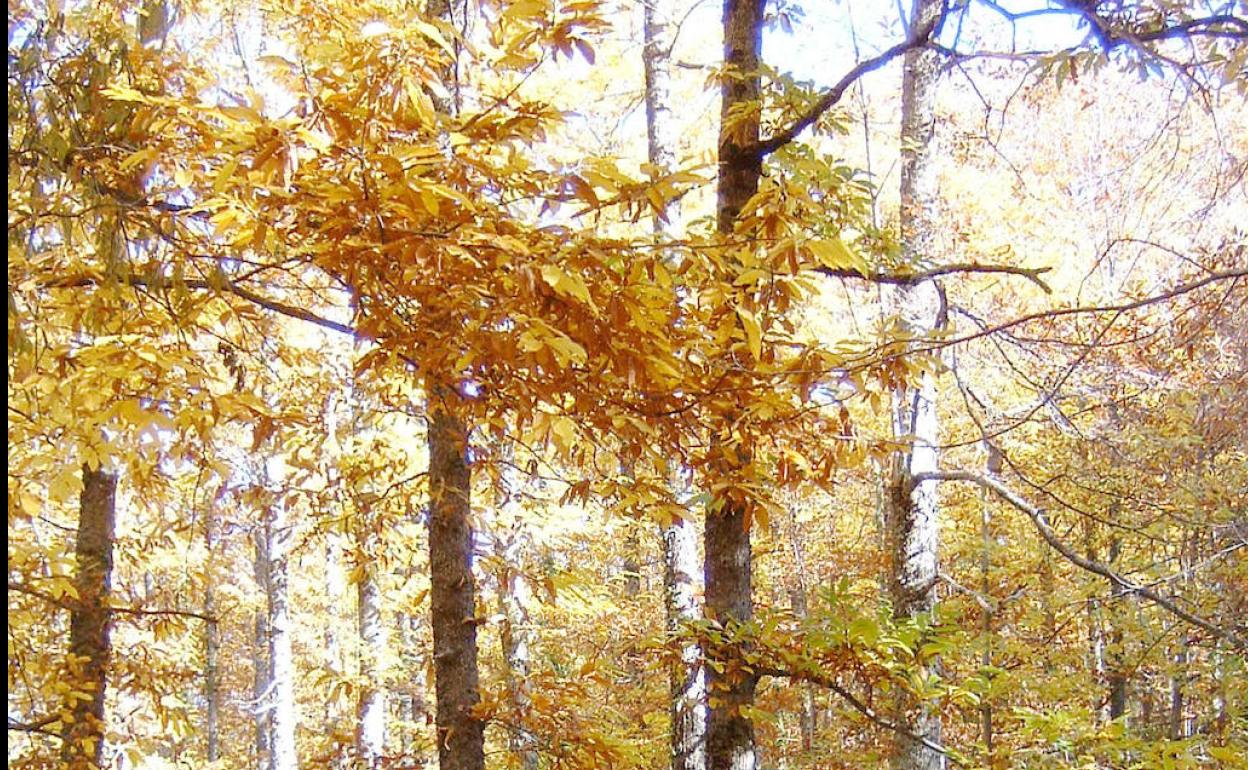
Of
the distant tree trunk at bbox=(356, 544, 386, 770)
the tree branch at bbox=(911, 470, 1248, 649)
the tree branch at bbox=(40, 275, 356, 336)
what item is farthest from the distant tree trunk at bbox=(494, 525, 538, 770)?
the tree branch at bbox=(911, 470, 1248, 649)

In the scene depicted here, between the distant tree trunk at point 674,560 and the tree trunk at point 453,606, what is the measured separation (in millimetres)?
1496

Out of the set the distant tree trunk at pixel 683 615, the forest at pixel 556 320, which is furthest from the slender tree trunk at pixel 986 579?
the distant tree trunk at pixel 683 615

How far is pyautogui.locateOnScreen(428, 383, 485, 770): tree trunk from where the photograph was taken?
4.13 m

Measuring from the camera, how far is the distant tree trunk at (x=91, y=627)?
15.5ft

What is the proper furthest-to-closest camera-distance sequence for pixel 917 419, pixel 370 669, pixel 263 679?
1. pixel 263 679
2. pixel 370 669
3. pixel 917 419

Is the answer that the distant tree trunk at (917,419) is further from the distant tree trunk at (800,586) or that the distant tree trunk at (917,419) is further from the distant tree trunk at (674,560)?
the distant tree trunk at (800,586)

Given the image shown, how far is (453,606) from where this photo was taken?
4215 mm

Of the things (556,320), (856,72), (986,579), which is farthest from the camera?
(986,579)

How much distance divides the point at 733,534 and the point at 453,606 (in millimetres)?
1409

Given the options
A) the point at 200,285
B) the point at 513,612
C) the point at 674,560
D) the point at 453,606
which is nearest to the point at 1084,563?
the point at 674,560

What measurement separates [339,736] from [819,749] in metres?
8.18

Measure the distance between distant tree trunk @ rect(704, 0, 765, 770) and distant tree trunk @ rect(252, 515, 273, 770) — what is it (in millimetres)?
2705

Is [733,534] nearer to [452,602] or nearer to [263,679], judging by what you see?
[452,602]

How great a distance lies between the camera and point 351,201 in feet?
7.02
